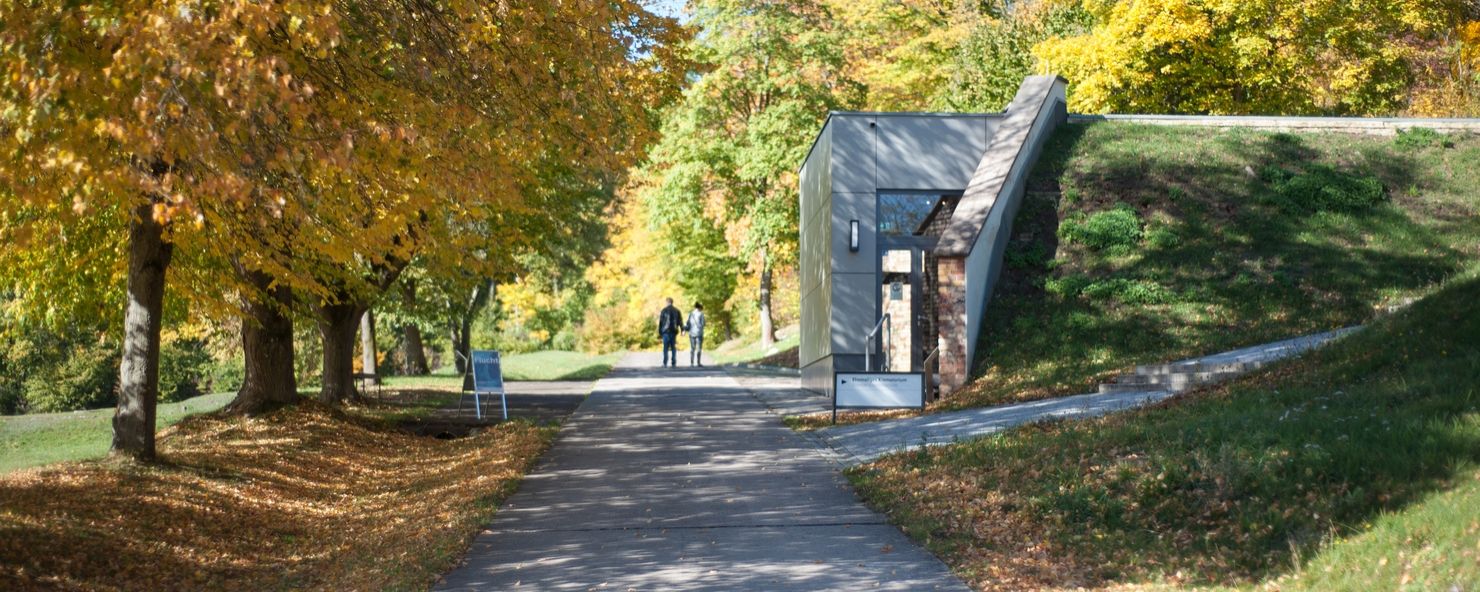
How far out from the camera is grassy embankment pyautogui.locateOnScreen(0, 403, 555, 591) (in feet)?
28.1

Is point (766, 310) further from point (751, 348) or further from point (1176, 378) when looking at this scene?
point (1176, 378)

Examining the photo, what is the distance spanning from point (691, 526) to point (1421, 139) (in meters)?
20.4

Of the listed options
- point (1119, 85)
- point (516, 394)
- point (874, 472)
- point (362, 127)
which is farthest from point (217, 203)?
point (1119, 85)

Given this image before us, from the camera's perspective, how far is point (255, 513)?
1124cm

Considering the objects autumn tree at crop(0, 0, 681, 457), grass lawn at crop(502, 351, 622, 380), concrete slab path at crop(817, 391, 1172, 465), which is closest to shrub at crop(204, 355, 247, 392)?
grass lawn at crop(502, 351, 622, 380)

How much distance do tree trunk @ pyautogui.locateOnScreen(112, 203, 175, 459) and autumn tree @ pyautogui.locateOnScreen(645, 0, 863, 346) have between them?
20.7 metres

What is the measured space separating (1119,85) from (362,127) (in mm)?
26736

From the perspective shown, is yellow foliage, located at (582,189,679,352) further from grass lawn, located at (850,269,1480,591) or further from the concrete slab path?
grass lawn, located at (850,269,1480,591)

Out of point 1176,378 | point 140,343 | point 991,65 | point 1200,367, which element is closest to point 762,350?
point 991,65

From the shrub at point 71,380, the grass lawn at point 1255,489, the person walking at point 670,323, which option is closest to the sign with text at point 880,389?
the grass lawn at point 1255,489

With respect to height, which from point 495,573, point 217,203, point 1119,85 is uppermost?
point 1119,85

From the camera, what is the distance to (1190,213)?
2228cm

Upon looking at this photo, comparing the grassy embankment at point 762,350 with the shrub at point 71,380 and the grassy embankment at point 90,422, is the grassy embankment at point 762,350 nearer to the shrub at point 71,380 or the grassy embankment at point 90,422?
the grassy embankment at point 90,422

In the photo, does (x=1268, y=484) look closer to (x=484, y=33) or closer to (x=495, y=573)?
(x=495, y=573)
